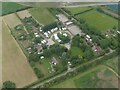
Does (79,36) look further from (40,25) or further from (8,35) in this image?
(8,35)

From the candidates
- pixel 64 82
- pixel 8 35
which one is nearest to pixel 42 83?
pixel 64 82

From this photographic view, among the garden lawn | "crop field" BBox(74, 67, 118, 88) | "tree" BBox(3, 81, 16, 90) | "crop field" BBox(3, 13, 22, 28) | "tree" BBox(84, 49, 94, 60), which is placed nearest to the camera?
"crop field" BBox(74, 67, 118, 88)

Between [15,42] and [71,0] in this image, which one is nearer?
[15,42]

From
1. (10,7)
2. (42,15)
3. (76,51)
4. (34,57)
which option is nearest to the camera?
(34,57)

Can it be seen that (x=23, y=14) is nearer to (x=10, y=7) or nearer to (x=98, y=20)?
(x=10, y=7)

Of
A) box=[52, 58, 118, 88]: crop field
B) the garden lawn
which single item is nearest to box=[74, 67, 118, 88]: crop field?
box=[52, 58, 118, 88]: crop field

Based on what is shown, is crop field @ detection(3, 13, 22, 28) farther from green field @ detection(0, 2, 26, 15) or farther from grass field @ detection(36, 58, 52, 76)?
grass field @ detection(36, 58, 52, 76)

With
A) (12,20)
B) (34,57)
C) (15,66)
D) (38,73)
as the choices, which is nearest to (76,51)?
(34,57)
